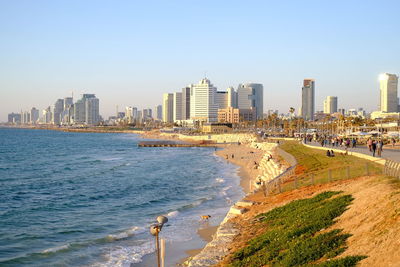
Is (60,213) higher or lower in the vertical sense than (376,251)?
lower

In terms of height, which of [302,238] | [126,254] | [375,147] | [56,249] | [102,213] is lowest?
[102,213]

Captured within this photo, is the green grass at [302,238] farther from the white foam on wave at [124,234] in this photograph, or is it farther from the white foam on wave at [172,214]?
the white foam on wave at [172,214]

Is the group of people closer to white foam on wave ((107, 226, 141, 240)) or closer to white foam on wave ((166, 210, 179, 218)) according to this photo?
white foam on wave ((166, 210, 179, 218))

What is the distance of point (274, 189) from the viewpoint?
98.9 feet

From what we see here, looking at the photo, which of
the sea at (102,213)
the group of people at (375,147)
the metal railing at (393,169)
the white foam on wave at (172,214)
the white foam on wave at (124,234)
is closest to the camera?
the metal railing at (393,169)

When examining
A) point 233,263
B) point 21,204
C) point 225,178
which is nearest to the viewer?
point 233,263

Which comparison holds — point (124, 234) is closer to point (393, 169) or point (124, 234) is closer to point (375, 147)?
point (393, 169)

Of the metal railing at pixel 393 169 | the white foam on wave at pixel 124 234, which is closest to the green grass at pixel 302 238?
the metal railing at pixel 393 169

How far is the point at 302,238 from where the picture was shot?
51.4 feet

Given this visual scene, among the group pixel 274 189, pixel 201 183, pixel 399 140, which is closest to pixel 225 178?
pixel 201 183

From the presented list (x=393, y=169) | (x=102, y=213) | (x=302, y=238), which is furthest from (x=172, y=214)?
(x=302, y=238)

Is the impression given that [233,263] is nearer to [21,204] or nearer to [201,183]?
[21,204]

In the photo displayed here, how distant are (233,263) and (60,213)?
20.2m

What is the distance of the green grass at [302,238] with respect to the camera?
1353 cm
